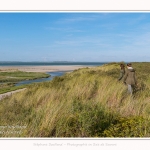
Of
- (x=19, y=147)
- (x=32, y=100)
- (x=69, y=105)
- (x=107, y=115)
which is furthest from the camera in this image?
(x=32, y=100)

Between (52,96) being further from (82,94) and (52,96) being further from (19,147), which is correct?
(19,147)

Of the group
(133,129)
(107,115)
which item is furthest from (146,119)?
(107,115)

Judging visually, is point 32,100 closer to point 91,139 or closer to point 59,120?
point 59,120

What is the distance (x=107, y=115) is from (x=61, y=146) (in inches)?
61.0

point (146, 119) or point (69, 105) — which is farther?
point (69, 105)

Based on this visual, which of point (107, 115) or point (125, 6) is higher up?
point (125, 6)

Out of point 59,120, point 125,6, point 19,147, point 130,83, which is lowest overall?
point 19,147

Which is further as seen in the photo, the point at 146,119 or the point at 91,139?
the point at 146,119

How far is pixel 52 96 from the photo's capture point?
334 inches

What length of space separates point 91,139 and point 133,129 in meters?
1.03

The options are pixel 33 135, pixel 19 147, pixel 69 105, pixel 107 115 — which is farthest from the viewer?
pixel 69 105

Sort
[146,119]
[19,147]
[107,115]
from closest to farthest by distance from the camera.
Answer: [19,147] < [146,119] < [107,115]

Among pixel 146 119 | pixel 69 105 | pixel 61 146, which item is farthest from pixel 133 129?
pixel 69 105

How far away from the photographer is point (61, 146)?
4469 millimetres
